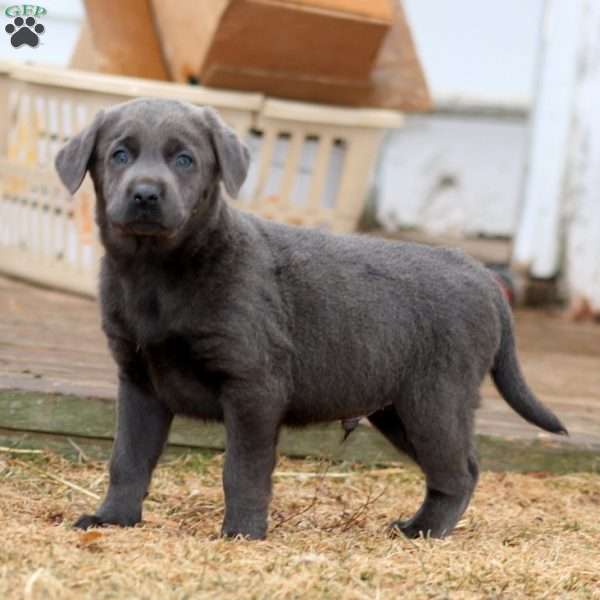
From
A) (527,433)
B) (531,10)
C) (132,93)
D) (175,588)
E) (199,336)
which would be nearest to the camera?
(175,588)

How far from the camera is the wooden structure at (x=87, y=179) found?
22.0ft

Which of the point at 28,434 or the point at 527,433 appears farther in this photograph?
the point at 527,433

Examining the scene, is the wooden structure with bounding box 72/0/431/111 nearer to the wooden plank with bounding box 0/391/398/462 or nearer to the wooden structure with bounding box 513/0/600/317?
the wooden structure with bounding box 513/0/600/317

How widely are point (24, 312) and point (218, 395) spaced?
113 inches

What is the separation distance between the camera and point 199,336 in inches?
154

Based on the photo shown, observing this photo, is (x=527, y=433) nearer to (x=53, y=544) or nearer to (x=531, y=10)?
(x=53, y=544)

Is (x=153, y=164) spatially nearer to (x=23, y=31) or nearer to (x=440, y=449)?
(x=440, y=449)

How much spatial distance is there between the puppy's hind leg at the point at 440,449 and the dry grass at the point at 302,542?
11 cm

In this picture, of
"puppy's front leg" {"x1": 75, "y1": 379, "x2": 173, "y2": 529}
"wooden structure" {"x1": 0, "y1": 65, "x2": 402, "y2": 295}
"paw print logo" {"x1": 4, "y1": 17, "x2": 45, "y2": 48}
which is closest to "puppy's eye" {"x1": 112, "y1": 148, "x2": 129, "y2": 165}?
"puppy's front leg" {"x1": 75, "y1": 379, "x2": 173, "y2": 529}

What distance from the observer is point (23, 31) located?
6.63 metres

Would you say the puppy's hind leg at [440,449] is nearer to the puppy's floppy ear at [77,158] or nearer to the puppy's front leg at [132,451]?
the puppy's front leg at [132,451]

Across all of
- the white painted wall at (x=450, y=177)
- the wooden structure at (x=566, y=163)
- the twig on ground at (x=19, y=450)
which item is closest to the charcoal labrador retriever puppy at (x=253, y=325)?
the twig on ground at (x=19, y=450)

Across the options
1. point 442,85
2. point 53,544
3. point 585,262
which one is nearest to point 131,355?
point 53,544

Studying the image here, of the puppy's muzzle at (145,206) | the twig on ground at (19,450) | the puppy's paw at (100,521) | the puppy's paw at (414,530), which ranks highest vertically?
the puppy's muzzle at (145,206)
